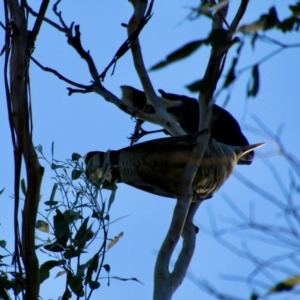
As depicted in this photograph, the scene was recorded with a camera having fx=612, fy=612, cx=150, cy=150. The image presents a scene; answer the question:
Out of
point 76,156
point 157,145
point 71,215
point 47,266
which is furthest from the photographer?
point 157,145

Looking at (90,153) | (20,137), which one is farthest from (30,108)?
(90,153)

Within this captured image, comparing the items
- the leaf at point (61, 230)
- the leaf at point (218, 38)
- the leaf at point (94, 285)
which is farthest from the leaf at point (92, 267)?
the leaf at point (218, 38)

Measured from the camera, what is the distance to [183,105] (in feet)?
18.0

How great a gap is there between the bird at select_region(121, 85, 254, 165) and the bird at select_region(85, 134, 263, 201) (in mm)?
536

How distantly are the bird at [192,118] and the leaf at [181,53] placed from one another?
4.22 m

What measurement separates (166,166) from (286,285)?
359 centimetres

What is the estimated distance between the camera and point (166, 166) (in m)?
4.59

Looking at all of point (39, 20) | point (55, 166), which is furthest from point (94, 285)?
point (39, 20)

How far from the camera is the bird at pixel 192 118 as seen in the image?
207 inches

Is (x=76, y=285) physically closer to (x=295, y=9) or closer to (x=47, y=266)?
(x=47, y=266)

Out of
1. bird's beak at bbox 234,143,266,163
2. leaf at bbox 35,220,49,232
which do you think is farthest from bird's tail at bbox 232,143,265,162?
leaf at bbox 35,220,49,232

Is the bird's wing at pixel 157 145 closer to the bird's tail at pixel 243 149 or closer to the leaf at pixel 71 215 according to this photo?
the bird's tail at pixel 243 149

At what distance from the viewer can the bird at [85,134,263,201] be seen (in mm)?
4434

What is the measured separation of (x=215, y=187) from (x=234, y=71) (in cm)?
365
